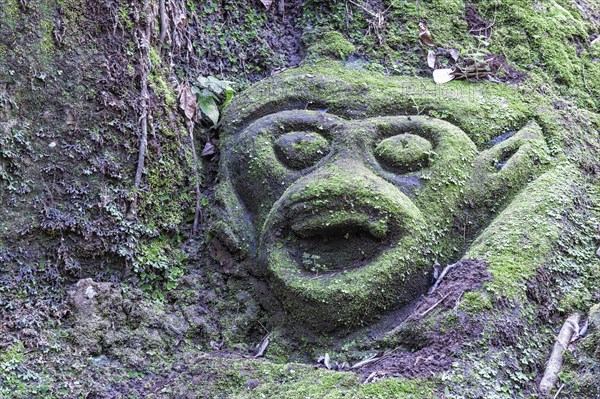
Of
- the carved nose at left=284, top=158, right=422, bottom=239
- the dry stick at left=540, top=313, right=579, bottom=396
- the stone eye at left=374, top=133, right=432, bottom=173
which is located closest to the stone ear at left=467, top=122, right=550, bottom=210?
the stone eye at left=374, top=133, right=432, bottom=173

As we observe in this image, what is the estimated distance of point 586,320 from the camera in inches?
166

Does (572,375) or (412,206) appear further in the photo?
(412,206)

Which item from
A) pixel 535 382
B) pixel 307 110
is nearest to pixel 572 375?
pixel 535 382

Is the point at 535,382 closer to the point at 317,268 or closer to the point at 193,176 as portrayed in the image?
the point at 317,268

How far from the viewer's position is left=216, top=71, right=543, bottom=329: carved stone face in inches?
173

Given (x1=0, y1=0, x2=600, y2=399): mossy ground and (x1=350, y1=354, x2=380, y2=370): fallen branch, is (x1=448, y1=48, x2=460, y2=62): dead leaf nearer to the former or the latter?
(x1=0, y1=0, x2=600, y2=399): mossy ground

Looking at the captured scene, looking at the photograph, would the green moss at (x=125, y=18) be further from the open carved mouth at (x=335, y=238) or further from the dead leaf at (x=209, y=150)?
the open carved mouth at (x=335, y=238)

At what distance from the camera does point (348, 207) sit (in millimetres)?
4492

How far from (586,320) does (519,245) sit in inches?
21.6

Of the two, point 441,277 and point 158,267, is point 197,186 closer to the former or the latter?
point 158,267

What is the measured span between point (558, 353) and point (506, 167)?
137cm

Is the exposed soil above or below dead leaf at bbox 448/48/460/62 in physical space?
below

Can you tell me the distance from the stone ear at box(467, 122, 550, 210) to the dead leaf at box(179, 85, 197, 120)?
6.32 feet

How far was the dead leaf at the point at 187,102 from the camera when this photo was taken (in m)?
5.33
